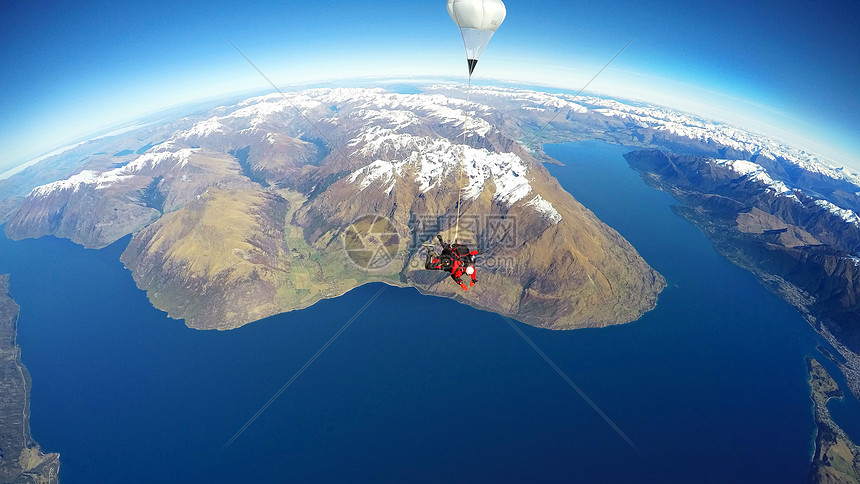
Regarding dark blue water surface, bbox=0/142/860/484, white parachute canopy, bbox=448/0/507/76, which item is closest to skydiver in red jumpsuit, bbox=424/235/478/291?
white parachute canopy, bbox=448/0/507/76

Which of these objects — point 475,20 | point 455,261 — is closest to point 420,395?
point 455,261

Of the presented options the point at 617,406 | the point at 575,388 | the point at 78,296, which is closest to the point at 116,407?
the point at 78,296

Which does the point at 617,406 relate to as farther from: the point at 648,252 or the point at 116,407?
the point at 116,407

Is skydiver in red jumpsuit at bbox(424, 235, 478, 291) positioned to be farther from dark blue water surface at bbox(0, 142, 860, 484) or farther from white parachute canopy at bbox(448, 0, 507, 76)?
dark blue water surface at bbox(0, 142, 860, 484)

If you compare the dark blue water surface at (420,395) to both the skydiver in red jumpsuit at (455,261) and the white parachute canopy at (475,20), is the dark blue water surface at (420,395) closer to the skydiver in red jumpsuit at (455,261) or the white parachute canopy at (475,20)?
the skydiver in red jumpsuit at (455,261)

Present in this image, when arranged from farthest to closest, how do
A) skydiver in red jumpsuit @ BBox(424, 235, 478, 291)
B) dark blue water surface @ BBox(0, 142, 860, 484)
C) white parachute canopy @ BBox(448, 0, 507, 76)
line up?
dark blue water surface @ BBox(0, 142, 860, 484), skydiver in red jumpsuit @ BBox(424, 235, 478, 291), white parachute canopy @ BBox(448, 0, 507, 76)

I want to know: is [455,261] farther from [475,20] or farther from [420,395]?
[420,395]
